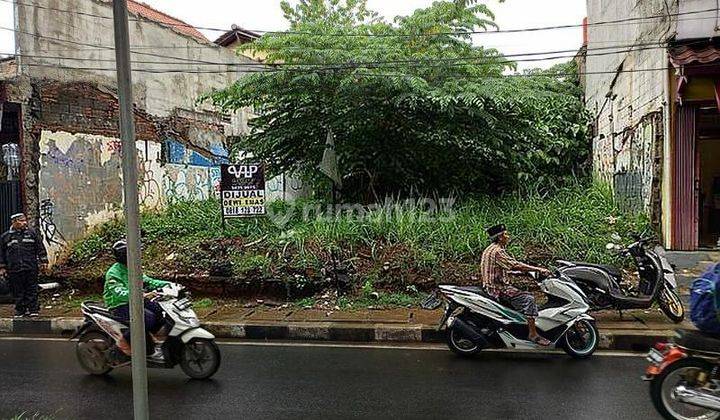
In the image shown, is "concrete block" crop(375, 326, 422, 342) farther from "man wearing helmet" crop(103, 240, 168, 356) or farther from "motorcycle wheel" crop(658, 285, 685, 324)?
"motorcycle wheel" crop(658, 285, 685, 324)

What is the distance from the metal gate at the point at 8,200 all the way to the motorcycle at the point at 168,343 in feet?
20.8

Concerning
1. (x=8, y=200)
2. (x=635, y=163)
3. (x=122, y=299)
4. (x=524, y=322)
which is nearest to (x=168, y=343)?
(x=122, y=299)

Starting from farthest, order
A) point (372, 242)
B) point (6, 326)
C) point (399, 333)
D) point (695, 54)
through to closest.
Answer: point (372, 242)
point (695, 54)
point (6, 326)
point (399, 333)

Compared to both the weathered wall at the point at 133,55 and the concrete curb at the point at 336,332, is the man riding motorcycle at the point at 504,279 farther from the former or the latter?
the weathered wall at the point at 133,55

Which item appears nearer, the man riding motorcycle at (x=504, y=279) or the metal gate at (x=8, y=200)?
the man riding motorcycle at (x=504, y=279)

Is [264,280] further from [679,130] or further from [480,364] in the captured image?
[679,130]

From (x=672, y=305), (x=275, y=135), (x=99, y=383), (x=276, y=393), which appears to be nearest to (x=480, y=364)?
(x=276, y=393)

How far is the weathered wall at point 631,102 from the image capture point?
1111 centimetres

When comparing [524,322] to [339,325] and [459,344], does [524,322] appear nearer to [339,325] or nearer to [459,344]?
[459,344]

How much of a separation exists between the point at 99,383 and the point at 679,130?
989 centimetres

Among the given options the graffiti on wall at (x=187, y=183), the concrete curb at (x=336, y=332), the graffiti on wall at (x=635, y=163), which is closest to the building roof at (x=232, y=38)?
the graffiti on wall at (x=187, y=183)

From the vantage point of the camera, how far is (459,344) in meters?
6.89

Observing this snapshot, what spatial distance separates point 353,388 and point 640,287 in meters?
4.47

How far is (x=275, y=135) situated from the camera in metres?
12.6
